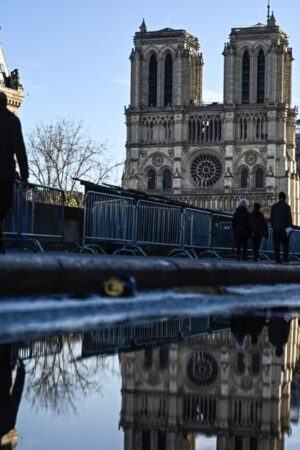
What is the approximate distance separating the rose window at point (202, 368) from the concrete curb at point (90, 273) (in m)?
2.80

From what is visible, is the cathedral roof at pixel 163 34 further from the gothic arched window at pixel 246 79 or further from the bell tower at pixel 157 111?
the gothic arched window at pixel 246 79

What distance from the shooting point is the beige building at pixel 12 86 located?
2689 inches

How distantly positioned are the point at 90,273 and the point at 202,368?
14.1 ft

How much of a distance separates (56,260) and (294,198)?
382 ft

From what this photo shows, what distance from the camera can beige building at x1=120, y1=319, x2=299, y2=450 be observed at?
337cm

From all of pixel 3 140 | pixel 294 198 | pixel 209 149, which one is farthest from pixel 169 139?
pixel 3 140

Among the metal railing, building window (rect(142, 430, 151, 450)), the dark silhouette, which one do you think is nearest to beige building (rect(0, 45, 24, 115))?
the metal railing

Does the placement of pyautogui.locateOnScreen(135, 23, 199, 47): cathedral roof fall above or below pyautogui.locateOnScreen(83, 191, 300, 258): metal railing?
above

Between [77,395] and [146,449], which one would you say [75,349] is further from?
[146,449]

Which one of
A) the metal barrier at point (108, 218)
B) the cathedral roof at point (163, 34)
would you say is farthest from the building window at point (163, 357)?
the cathedral roof at point (163, 34)

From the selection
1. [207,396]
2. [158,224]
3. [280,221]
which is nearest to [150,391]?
[207,396]

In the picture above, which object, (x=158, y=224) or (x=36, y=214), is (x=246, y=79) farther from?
(x=36, y=214)

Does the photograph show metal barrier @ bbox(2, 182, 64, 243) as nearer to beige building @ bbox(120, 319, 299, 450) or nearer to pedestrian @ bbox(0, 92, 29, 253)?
pedestrian @ bbox(0, 92, 29, 253)

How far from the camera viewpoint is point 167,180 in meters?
123
